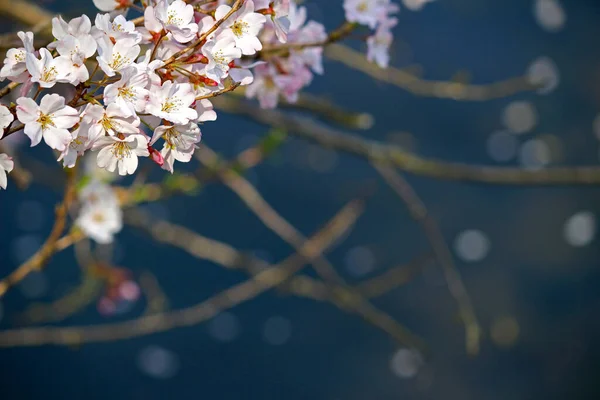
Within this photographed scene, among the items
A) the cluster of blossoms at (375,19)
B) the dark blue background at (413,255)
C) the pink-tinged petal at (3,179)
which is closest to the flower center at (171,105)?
the pink-tinged petal at (3,179)

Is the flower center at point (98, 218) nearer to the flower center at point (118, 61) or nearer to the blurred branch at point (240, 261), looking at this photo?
the blurred branch at point (240, 261)

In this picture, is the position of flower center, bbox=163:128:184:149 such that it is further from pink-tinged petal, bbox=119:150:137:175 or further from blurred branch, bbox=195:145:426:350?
blurred branch, bbox=195:145:426:350

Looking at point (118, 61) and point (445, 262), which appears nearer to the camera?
point (118, 61)

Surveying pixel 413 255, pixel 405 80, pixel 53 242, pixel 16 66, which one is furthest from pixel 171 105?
pixel 413 255

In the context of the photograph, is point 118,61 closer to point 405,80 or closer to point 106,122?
point 106,122

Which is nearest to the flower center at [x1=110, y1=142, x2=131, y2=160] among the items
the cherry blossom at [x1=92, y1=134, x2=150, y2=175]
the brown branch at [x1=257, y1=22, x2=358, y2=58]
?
the cherry blossom at [x1=92, y1=134, x2=150, y2=175]

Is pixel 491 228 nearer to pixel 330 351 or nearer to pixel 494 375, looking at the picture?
pixel 494 375
